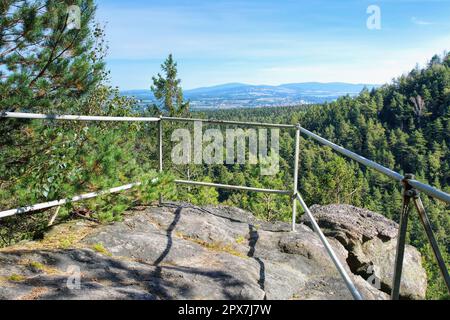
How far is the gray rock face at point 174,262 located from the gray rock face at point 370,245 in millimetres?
410

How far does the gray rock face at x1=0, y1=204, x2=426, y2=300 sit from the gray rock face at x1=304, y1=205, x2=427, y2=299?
410 mm

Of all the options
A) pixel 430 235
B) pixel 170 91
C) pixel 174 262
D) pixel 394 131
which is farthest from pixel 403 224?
pixel 394 131

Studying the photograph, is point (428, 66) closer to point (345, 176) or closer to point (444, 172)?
point (444, 172)

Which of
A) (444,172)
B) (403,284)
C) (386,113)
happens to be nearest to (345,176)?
(403,284)

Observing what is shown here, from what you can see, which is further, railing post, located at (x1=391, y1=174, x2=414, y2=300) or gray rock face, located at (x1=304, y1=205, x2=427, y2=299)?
gray rock face, located at (x1=304, y1=205, x2=427, y2=299)

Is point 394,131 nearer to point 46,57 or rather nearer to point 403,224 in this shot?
point 46,57

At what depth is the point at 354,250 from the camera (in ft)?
14.7

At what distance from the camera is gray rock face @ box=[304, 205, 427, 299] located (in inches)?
172

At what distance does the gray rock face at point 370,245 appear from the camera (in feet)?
14.3

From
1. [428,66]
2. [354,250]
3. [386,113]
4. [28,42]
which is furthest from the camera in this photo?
[428,66]

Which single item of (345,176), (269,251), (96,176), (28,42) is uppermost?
(28,42)

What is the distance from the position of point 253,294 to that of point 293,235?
5.08 ft

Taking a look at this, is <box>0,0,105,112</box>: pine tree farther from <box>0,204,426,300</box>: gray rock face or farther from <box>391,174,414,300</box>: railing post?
<box>391,174,414,300</box>: railing post

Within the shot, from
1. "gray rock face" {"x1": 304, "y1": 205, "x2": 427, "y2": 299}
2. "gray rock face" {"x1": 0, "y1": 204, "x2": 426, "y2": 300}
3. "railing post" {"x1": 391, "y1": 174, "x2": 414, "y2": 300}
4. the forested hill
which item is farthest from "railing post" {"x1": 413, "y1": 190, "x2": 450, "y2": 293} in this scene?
the forested hill
